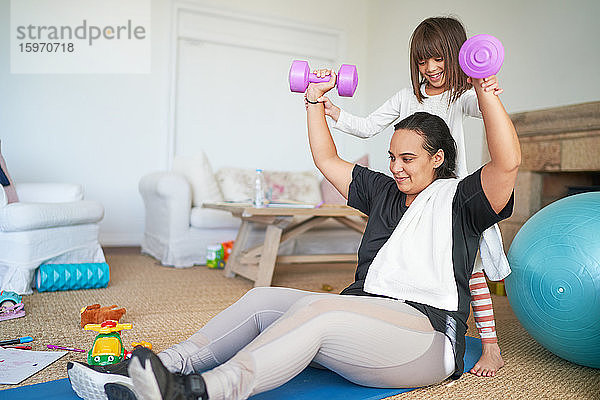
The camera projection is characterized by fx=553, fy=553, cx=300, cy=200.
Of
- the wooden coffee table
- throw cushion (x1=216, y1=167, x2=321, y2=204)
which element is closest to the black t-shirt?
the wooden coffee table

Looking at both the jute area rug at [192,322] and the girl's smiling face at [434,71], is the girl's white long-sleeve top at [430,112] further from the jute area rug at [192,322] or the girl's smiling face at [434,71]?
the jute area rug at [192,322]

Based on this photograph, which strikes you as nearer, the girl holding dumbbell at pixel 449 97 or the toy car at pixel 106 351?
the toy car at pixel 106 351

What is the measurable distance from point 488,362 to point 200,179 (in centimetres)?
284

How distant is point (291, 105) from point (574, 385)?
14.4ft

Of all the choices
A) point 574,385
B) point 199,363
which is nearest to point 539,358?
point 574,385

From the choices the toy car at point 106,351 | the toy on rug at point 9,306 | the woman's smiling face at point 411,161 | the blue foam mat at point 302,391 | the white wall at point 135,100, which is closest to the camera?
the blue foam mat at point 302,391

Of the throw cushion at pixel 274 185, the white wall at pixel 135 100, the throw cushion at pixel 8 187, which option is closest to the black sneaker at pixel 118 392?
the throw cushion at pixel 8 187

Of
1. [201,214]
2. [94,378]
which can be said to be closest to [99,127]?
[201,214]

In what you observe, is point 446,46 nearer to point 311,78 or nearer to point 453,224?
point 311,78

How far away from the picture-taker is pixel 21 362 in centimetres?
166

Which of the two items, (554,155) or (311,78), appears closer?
(311,78)

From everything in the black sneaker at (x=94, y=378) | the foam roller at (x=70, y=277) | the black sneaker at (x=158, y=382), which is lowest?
the foam roller at (x=70, y=277)

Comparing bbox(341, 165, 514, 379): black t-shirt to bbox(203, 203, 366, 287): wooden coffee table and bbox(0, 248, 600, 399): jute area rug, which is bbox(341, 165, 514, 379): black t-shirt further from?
bbox(203, 203, 366, 287): wooden coffee table

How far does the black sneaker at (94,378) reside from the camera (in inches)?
49.6
